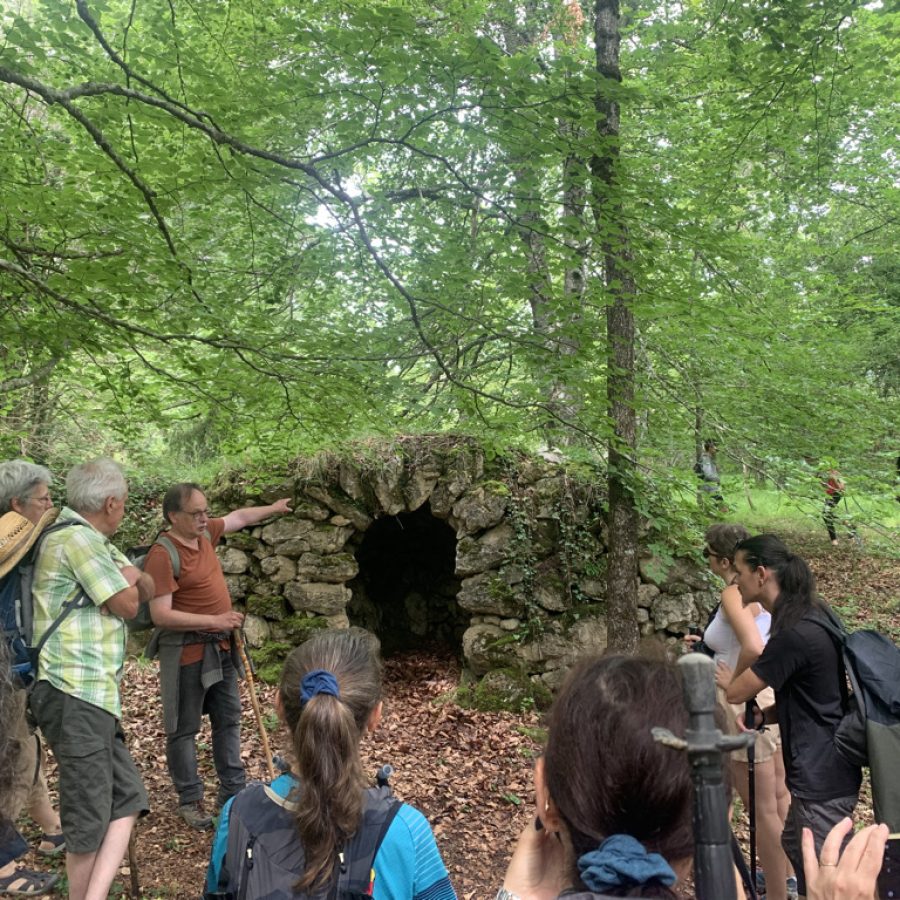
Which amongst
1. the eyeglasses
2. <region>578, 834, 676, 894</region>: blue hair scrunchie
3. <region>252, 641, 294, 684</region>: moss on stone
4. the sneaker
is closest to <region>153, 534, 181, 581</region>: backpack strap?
the eyeglasses

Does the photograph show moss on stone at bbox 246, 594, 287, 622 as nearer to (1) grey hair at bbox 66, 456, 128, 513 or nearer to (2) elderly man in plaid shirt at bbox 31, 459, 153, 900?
(2) elderly man in plaid shirt at bbox 31, 459, 153, 900

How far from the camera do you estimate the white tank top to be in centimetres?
322

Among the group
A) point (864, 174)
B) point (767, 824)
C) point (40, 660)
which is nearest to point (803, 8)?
point (864, 174)

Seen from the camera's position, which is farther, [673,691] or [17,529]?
[17,529]

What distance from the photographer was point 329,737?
149cm

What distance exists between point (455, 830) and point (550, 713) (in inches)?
136

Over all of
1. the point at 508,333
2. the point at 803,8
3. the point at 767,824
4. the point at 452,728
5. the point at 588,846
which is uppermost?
the point at 803,8

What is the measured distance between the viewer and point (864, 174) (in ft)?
18.0

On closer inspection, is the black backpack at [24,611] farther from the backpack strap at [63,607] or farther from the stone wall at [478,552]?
the stone wall at [478,552]

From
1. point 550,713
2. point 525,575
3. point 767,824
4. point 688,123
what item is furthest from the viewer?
point 525,575

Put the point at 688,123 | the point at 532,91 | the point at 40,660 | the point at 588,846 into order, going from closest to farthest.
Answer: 1. the point at 588,846
2. the point at 40,660
3. the point at 532,91
4. the point at 688,123

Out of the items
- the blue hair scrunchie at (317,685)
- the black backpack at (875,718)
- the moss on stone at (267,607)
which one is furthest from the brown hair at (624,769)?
the moss on stone at (267,607)

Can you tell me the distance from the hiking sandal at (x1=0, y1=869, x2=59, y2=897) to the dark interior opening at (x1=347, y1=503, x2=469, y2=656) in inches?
194

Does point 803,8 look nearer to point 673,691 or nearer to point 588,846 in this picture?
point 673,691
